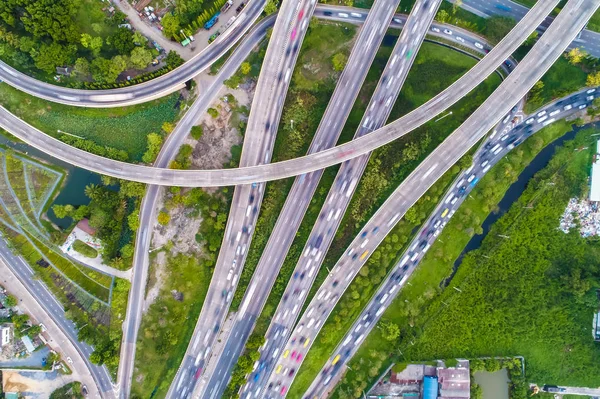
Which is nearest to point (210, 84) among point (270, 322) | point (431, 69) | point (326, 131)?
point (326, 131)

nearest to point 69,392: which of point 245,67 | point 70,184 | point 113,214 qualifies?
point 113,214

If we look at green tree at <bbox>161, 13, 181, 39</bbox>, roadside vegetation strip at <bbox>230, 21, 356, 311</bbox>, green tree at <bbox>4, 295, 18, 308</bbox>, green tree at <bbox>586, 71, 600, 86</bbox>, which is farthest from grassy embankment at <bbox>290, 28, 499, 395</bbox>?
green tree at <bbox>4, 295, 18, 308</bbox>

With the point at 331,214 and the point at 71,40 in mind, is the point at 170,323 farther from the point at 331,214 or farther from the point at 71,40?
the point at 71,40

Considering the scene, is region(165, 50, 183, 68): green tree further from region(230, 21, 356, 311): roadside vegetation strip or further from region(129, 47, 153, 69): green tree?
region(230, 21, 356, 311): roadside vegetation strip

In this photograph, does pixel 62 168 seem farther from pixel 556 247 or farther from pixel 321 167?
pixel 556 247

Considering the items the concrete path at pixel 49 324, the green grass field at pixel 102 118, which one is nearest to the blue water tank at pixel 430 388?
the concrete path at pixel 49 324

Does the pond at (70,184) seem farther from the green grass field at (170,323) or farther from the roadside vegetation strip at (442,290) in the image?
the roadside vegetation strip at (442,290)
